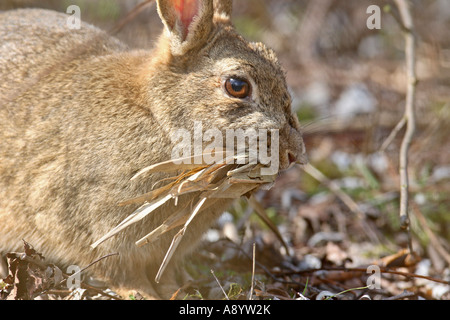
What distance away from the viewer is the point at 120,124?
3.73 meters

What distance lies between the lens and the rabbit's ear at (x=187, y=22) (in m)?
3.59

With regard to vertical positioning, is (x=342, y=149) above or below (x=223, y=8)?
below

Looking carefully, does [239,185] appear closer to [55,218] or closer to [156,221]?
[156,221]

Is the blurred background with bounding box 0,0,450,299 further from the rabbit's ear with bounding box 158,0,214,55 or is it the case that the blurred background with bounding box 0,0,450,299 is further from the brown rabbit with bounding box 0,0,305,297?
the rabbit's ear with bounding box 158,0,214,55

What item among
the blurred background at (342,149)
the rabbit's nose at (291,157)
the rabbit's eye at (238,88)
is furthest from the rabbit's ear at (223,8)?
the rabbit's nose at (291,157)

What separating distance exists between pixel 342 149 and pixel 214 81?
11.5 ft

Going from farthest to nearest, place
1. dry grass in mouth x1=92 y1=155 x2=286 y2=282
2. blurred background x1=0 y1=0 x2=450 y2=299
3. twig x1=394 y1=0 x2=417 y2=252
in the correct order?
blurred background x1=0 y1=0 x2=450 y2=299, twig x1=394 y1=0 x2=417 y2=252, dry grass in mouth x1=92 y1=155 x2=286 y2=282

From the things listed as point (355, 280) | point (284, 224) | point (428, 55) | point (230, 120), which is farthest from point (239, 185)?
point (428, 55)

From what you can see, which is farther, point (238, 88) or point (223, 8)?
point (223, 8)

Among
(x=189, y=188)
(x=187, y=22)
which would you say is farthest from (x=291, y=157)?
(x=187, y=22)

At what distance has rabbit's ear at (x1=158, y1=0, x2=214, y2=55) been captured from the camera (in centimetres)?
359

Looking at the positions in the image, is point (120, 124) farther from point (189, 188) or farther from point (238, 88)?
point (238, 88)

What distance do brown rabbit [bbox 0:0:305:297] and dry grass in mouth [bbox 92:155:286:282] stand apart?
0.51 ft

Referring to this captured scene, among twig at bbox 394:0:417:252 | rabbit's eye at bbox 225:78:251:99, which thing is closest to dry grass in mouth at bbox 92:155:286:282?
rabbit's eye at bbox 225:78:251:99
